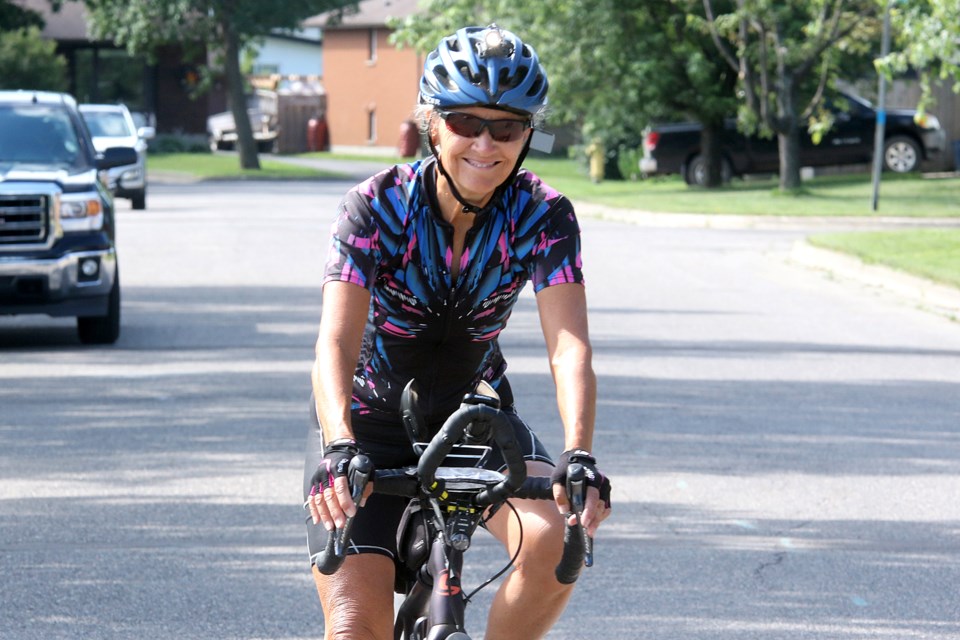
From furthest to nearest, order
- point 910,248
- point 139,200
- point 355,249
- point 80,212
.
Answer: point 139,200
point 910,248
point 80,212
point 355,249

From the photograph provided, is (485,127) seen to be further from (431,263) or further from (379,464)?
(379,464)

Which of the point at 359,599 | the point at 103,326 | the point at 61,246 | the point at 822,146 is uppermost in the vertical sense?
the point at 359,599

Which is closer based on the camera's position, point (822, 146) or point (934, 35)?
point (934, 35)

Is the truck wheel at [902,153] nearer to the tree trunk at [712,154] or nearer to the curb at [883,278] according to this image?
the tree trunk at [712,154]

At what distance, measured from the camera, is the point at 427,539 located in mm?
3693

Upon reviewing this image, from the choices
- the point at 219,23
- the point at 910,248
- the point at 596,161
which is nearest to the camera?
the point at 910,248

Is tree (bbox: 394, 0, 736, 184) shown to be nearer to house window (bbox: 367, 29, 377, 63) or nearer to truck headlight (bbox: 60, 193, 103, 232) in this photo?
truck headlight (bbox: 60, 193, 103, 232)

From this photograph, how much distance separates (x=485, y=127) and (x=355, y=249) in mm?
408

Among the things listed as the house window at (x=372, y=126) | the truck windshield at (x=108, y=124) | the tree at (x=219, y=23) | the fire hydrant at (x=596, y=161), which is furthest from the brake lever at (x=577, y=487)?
the house window at (x=372, y=126)

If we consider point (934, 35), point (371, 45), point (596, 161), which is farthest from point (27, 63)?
point (934, 35)

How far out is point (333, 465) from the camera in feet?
10.9

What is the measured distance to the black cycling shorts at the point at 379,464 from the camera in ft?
12.5

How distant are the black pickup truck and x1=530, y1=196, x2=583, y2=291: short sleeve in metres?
30.5

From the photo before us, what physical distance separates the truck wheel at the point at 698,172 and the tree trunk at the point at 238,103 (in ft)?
59.4
